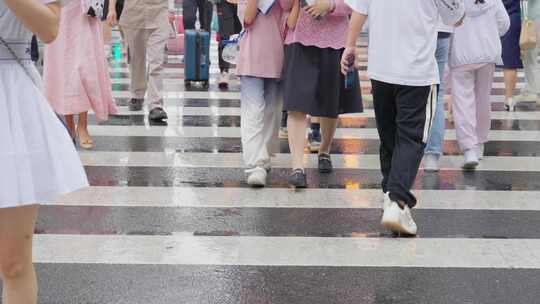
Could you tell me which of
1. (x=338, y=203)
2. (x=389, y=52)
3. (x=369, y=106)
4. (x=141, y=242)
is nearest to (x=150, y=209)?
(x=141, y=242)

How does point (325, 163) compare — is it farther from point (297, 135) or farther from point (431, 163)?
point (431, 163)

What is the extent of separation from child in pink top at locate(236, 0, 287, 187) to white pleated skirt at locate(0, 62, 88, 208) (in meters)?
3.44

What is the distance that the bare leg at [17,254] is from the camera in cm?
299

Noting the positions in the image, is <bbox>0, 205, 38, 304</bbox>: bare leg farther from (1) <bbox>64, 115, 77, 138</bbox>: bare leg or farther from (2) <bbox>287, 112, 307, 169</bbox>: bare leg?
(1) <bbox>64, 115, 77, 138</bbox>: bare leg

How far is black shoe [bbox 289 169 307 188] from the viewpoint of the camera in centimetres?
638

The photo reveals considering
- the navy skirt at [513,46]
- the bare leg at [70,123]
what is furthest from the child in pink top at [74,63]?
the navy skirt at [513,46]

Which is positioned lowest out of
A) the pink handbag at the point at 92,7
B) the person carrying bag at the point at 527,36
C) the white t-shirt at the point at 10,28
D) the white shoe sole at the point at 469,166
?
the white shoe sole at the point at 469,166

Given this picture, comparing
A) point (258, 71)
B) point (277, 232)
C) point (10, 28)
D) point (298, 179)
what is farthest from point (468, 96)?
point (10, 28)

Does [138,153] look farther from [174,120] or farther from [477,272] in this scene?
[477,272]

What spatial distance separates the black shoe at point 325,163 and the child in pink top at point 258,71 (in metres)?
0.57

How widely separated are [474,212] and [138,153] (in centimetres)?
311

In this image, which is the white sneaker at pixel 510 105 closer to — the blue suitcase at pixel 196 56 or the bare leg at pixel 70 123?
the blue suitcase at pixel 196 56

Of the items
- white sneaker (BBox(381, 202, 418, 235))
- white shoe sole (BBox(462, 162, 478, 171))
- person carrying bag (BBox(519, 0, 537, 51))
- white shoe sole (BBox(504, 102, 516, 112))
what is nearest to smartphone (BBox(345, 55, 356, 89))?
white sneaker (BBox(381, 202, 418, 235))

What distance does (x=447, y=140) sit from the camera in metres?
8.55
